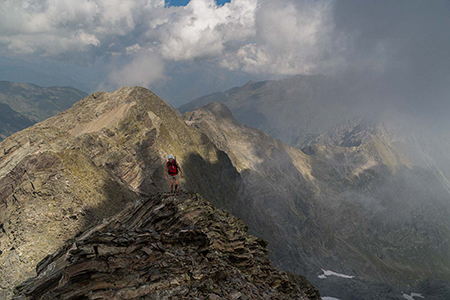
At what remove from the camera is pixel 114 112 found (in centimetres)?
9988

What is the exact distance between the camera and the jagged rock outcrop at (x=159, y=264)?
14633 millimetres

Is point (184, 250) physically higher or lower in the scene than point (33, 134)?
lower

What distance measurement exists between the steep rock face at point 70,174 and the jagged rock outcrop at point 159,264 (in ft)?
63.4

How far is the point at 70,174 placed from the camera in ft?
163

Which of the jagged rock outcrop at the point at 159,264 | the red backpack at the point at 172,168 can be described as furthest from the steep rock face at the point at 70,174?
the red backpack at the point at 172,168

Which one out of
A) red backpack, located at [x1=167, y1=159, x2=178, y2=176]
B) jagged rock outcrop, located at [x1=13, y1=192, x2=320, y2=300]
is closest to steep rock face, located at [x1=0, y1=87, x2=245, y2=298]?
jagged rock outcrop, located at [x1=13, y1=192, x2=320, y2=300]

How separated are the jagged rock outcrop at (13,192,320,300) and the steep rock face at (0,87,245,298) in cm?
1932

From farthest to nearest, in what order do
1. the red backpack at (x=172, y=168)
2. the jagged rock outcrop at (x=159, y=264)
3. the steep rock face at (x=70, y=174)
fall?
the steep rock face at (x=70, y=174) < the red backpack at (x=172, y=168) < the jagged rock outcrop at (x=159, y=264)

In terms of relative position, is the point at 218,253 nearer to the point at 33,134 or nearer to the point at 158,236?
the point at 158,236

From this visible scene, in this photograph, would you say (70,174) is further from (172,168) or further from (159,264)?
(159,264)

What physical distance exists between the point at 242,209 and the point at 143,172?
9943 cm

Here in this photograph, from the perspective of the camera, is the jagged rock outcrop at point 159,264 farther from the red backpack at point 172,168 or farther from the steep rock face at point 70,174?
the steep rock face at point 70,174

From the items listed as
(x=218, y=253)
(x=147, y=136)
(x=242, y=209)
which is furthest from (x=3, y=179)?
(x=242, y=209)

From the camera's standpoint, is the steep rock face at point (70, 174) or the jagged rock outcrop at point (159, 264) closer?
the jagged rock outcrop at point (159, 264)
